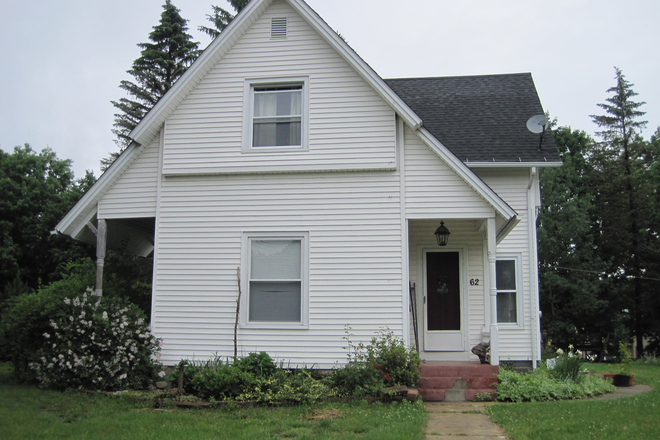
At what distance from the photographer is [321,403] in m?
8.73

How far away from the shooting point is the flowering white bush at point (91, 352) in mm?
9523

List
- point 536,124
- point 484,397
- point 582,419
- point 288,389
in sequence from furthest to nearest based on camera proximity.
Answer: point 536,124, point 484,397, point 288,389, point 582,419

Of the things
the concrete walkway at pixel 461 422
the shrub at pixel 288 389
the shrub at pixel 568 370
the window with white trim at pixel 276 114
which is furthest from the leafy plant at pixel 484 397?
the window with white trim at pixel 276 114

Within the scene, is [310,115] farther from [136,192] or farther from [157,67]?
[157,67]

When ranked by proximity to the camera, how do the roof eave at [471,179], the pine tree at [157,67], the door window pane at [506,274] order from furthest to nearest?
the pine tree at [157,67], the door window pane at [506,274], the roof eave at [471,179]

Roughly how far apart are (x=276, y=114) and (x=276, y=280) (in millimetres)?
3192

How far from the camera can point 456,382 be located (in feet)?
31.7

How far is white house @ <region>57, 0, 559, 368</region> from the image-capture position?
33.8ft

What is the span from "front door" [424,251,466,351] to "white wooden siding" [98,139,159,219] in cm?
584

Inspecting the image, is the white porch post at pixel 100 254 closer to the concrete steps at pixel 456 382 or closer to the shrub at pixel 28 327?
the shrub at pixel 28 327

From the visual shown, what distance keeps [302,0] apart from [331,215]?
13.4 ft

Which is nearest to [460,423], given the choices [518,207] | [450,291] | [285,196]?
[450,291]

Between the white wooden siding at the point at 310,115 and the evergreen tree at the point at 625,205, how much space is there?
1003 inches

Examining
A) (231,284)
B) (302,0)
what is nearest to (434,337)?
(231,284)
